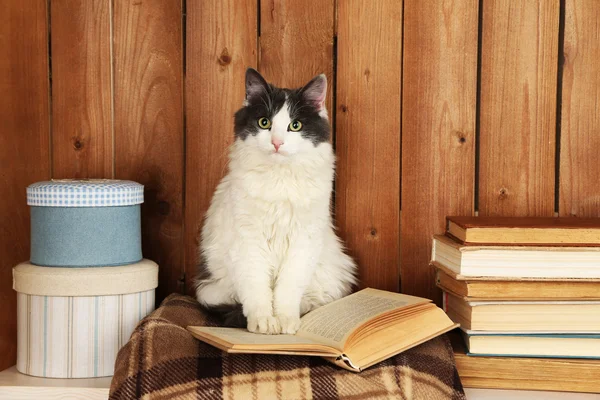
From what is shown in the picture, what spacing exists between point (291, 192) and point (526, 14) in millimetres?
715

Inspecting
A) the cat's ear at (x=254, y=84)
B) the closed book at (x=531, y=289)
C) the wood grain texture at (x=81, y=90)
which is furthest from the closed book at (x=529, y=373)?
the wood grain texture at (x=81, y=90)

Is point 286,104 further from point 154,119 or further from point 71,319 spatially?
point 71,319

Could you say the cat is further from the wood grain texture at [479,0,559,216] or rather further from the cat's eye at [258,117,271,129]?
the wood grain texture at [479,0,559,216]

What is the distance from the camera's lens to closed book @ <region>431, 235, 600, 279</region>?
42.0 inches

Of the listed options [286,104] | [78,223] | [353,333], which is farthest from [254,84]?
[353,333]

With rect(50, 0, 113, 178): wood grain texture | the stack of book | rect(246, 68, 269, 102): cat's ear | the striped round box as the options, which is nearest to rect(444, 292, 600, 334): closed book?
the stack of book

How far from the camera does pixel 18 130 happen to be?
140 cm

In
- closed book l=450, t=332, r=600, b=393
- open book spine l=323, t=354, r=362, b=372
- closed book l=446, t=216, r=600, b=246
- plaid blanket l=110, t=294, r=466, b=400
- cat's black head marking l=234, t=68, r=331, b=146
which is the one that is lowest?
closed book l=450, t=332, r=600, b=393

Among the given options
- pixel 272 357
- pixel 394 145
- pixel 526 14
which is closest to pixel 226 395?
pixel 272 357

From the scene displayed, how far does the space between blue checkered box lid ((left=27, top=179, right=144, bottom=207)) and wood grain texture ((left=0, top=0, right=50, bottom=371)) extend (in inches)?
9.7

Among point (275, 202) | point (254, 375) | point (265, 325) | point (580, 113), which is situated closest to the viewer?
point (254, 375)

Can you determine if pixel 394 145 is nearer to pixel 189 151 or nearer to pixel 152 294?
pixel 189 151

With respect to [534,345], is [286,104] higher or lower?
higher

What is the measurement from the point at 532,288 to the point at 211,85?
87 centimetres
